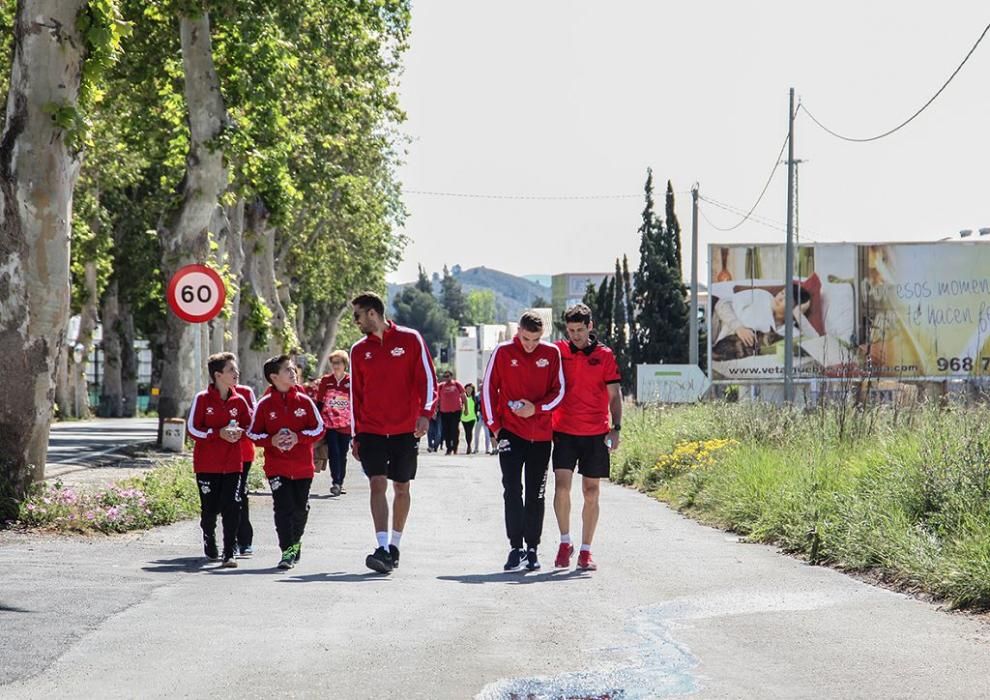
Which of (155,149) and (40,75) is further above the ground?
(155,149)

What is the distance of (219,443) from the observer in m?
12.3

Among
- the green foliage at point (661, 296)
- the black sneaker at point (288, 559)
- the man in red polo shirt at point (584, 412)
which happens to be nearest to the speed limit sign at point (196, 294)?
the black sneaker at point (288, 559)

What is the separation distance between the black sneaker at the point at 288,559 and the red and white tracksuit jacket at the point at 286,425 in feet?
1.84

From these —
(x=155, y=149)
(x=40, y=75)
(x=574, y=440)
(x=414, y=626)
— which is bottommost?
(x=414, y=626)

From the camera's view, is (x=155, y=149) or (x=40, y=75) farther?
(x=155, y=149)

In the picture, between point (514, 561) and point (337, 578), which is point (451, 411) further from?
point (337, 578)

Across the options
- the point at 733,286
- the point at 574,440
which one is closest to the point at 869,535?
the point at 574,440

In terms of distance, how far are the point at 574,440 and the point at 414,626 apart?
11.7 feet

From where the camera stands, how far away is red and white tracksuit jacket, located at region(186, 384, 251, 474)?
12.2 metres

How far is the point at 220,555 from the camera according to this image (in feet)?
41.1

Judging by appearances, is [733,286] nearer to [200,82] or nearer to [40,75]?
[200,82]

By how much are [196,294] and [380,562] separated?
817 centimetres

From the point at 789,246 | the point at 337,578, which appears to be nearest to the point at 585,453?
the point at 337,578

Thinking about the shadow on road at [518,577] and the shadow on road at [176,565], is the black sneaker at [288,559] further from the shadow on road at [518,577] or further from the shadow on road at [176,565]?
the shadow on road at [518,577]
